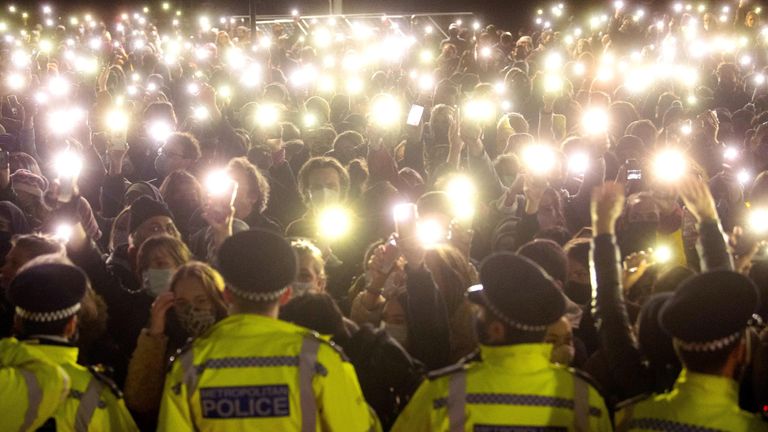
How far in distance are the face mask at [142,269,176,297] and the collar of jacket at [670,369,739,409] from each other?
3027 millimetres

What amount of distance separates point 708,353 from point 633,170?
4612 mm

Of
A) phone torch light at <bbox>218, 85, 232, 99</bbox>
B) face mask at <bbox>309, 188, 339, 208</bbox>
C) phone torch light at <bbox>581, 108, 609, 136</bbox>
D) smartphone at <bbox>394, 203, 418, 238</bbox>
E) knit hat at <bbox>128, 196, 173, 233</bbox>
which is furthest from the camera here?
phone torch light at <bbox>218, 85, 232, 99</bbox>

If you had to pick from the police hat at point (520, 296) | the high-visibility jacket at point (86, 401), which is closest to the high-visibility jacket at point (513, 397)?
the police hat at point (520, 296)

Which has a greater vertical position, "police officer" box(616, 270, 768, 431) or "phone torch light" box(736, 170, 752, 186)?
"phone torch light" box(736, 170, 752, 186)

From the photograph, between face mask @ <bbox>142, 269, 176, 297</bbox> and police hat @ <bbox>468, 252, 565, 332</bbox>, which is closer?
police hat @ <bbox>468, 252, 565, 332</bbox>

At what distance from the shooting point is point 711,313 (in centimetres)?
287

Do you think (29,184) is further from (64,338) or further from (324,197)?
(64,338)

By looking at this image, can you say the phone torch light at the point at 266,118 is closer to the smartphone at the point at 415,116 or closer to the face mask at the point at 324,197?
the smartphone at the point at 415,116

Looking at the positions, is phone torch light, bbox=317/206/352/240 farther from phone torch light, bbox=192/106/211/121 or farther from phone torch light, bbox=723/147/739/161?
phone torch light, bbox=723/147/739/161

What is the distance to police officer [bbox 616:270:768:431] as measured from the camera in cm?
282

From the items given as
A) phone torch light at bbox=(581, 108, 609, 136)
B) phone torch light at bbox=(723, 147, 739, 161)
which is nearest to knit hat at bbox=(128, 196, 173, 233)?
phone torch light at bbox=(581, 108, 609, 136)

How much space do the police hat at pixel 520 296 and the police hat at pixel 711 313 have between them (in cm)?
43

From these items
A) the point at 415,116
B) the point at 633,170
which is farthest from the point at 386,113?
the point at 633,170

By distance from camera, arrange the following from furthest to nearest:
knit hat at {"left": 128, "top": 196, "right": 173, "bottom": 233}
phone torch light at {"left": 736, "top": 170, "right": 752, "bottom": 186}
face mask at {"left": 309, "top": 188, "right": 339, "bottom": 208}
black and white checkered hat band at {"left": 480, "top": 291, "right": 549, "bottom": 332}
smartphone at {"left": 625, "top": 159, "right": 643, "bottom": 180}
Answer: phone torch light at {"left": 736, "top": 170, "right": 752, "bottom": 186} < smartphone at {"left": 625, "top": 159, "right": 643, "bottom": 180} < face mask at {"left": 309, "top": 188, "right": 339, "bottom": 208} < knit hat at {"left": 128, "top": 196, "right": 173, "bottom": 233} < black and white checkered hat band at {"left": 480, "top": 291, "right": 549, "bottom": 332}
